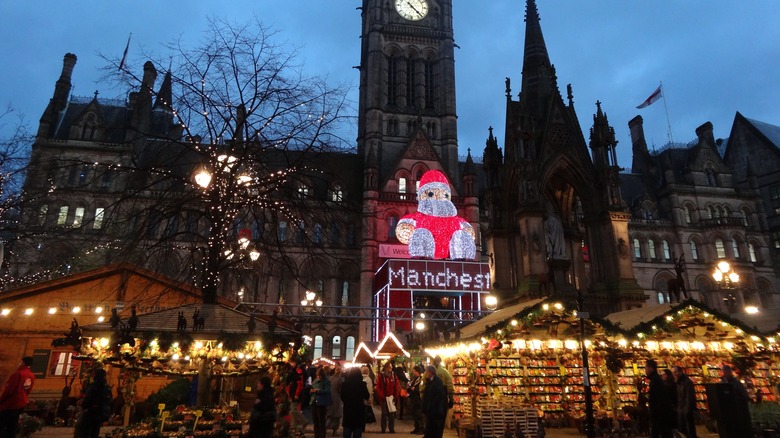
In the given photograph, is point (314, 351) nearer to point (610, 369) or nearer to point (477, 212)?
point (477, 212)

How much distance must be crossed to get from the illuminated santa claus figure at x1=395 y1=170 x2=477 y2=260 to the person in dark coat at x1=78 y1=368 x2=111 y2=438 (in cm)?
2641

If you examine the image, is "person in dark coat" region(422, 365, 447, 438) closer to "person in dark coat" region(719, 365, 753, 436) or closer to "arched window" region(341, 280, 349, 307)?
"person in dark coat" region(719, 365, 753, 436)

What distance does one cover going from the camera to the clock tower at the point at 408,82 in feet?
164

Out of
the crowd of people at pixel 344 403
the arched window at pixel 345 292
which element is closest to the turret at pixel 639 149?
the arched window at pixel 345 292

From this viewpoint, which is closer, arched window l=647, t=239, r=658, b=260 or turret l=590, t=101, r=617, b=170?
turret l=590, t=101, r=617, b=170

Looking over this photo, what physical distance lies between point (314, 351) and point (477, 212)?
20561 millimetres

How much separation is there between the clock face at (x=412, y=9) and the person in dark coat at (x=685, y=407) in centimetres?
5359

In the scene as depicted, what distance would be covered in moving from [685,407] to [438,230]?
86.1 ft

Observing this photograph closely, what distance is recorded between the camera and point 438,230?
3559 centimetres

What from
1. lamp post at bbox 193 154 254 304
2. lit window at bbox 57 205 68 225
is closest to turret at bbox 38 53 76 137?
lit window at bbox 57 205 68 225

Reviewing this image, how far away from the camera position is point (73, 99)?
1954 inches

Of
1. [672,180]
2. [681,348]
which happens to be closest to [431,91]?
[672,180]

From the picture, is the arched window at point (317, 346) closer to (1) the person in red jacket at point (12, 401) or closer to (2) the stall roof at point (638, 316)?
(2) the stall roof at point (638, 316)

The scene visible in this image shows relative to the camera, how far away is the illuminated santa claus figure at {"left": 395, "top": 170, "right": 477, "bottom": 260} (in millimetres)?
34531
